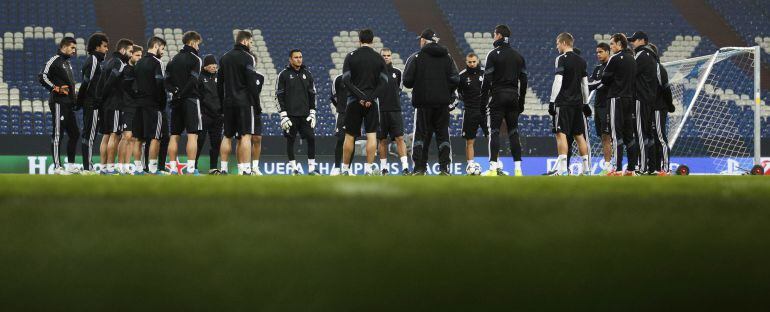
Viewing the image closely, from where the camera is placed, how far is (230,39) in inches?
1070

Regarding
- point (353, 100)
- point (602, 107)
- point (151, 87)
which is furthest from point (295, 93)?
point (602, 107)

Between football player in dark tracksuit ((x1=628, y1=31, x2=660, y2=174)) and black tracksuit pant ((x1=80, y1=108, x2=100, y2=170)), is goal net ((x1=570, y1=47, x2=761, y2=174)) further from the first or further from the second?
black tracksuit pant ((x1=80, y1=108, x2=100, y2=170))

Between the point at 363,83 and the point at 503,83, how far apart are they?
175 cm

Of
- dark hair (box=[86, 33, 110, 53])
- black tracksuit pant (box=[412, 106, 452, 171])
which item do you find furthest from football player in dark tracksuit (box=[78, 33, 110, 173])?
black tracksuit pant (box=[412, 106, 452, 171])

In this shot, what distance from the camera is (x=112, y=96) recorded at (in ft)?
36.4

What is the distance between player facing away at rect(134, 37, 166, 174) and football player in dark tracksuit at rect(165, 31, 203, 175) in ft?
1.31

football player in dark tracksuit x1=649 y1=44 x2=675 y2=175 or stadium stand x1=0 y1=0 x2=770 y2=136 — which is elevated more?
stadium stand x1=0 y1=0 x2=770 y2=136

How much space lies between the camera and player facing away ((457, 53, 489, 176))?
1159 cm

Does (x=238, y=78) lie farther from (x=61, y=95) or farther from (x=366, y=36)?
(x=61, y=95)

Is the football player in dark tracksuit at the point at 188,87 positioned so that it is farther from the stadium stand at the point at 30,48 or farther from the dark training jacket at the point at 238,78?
the stadium stand at the point at 30,48

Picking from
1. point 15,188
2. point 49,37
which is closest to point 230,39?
point 49,37

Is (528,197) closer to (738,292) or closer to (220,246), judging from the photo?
(738,292)

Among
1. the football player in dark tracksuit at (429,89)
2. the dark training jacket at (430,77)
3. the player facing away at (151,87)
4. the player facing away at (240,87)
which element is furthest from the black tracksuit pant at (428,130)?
the player facing away at (151,87)

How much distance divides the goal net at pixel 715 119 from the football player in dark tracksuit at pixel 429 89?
8.90 meters
